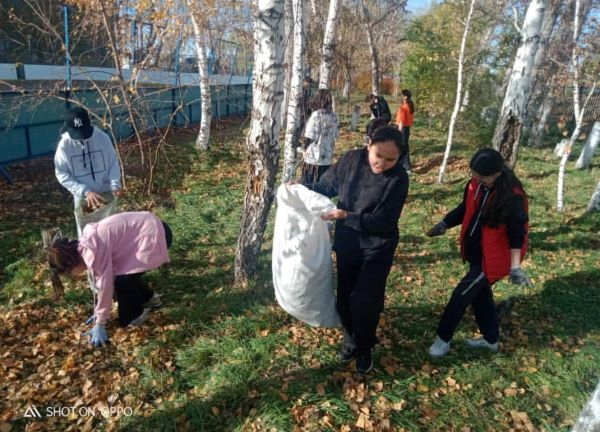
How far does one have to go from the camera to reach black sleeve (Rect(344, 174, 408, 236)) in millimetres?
2461

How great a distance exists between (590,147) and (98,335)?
11.3 meters

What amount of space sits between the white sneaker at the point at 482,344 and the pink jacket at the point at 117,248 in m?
2.62

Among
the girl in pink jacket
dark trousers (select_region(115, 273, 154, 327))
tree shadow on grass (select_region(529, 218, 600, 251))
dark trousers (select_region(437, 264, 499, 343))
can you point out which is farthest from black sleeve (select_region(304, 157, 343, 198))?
tree shadow on grass (select_region(529, 218, 600, 251))

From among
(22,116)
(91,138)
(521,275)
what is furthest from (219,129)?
(521,275)

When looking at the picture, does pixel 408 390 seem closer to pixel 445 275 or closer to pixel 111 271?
pixel 445 275

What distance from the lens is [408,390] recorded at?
9.26ft

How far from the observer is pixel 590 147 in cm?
968

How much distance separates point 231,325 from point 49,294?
1.92 meters

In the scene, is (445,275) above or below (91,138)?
below

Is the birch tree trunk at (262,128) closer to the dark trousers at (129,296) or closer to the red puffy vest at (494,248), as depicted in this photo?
the dark trousers at (129,296)

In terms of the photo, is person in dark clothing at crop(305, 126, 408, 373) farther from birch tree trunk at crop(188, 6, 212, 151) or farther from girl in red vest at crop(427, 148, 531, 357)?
birch tree trunk at crop(188, 6, 212, 151)

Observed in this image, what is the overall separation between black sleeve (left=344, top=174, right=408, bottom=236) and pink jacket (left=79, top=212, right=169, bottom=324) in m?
1.57

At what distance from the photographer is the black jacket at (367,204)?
247 cm

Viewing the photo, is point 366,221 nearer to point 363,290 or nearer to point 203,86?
point 363,290
